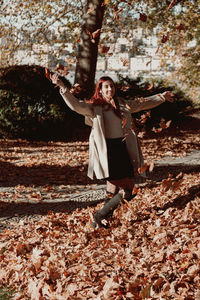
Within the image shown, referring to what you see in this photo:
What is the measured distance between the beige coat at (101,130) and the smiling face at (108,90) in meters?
0.13

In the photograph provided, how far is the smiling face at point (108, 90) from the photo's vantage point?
408 centimetres

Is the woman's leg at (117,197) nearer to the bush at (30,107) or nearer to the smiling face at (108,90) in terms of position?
the smiling face at (108,90)

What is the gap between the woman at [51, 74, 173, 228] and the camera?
4074mm

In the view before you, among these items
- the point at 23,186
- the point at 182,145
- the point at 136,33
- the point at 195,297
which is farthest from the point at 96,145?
the point at 136,33

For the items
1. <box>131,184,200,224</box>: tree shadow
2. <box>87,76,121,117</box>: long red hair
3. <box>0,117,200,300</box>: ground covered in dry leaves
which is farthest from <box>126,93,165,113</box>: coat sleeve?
<box>131,184,200,224</box>: tree shadow

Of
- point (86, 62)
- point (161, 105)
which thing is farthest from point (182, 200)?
point (161, 105)

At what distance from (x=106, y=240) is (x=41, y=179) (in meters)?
3.75

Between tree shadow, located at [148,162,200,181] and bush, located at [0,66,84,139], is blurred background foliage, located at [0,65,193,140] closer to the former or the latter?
bush, located at [0,66,84,139]

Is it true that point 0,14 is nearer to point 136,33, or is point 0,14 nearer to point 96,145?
point 136,33

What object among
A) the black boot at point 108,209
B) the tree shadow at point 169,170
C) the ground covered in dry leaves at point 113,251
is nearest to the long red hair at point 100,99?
the black boot at point 108,209

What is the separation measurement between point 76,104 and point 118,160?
0.71 metres

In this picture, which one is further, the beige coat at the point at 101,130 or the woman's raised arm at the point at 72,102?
the beige coat at the point at 101,130

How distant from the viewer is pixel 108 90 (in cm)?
408

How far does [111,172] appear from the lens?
13.5 feet
